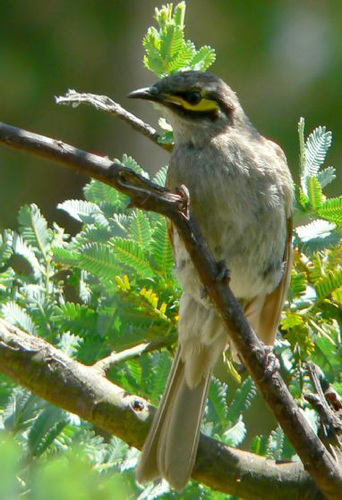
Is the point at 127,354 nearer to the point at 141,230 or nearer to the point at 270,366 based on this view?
the point at 141,230

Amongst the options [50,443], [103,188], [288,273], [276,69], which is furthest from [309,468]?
[276,69]

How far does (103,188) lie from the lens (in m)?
3.15

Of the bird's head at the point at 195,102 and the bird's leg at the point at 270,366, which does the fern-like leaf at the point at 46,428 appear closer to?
the bird's leg at the point at 270,366

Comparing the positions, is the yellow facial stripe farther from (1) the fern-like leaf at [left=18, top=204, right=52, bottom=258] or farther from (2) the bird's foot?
(2) the bird's foot

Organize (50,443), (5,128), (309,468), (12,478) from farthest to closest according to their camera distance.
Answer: (50,443), (309,468), (5,128), (12,478)

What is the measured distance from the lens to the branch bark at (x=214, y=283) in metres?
1.98

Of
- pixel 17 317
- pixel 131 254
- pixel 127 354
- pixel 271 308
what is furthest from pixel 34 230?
pixel 271 308

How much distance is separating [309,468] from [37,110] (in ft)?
17.1

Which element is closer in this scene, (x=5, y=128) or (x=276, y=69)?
(x=5, y=128)

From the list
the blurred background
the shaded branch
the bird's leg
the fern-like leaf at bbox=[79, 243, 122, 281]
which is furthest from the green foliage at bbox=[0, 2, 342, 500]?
the blurred background

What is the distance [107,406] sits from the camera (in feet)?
8.04

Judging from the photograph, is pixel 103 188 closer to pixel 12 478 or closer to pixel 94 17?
pixel 12 478

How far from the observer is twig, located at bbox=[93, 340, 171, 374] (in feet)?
8.58

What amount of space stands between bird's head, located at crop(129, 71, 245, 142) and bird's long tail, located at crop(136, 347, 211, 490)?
0.86 m
